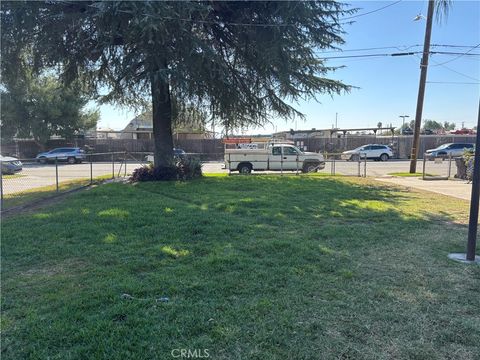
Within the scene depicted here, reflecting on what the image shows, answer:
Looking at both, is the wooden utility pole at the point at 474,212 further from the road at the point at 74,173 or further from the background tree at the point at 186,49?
the road at the point at 74,173

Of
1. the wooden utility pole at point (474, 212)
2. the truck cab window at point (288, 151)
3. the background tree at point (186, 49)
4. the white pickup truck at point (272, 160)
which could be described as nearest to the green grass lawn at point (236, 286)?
the wooden utility pole at point (474, 212)

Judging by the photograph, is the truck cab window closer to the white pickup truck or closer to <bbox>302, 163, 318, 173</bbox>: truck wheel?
the white pickup truck

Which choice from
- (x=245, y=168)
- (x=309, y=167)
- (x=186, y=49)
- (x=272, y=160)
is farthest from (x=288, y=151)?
(x=186, y=49)

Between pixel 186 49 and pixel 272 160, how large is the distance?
10566mm

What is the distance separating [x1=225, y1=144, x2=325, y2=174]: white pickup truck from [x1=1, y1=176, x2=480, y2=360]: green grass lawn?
12.5 m

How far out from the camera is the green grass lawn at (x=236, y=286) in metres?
2.78

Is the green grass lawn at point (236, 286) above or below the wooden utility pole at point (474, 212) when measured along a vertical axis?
below

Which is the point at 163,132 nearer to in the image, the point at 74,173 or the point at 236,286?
the point at 74,173

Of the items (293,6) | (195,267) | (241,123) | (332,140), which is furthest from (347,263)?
(332,140)

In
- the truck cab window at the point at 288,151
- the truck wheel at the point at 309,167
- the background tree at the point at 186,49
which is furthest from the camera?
the truck wheel at the point at 309,167

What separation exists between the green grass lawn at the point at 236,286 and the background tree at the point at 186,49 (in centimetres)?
544

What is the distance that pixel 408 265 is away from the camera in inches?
180

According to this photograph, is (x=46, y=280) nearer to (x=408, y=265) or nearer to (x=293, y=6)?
(x=408, y=265)

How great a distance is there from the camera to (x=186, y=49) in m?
10.8
